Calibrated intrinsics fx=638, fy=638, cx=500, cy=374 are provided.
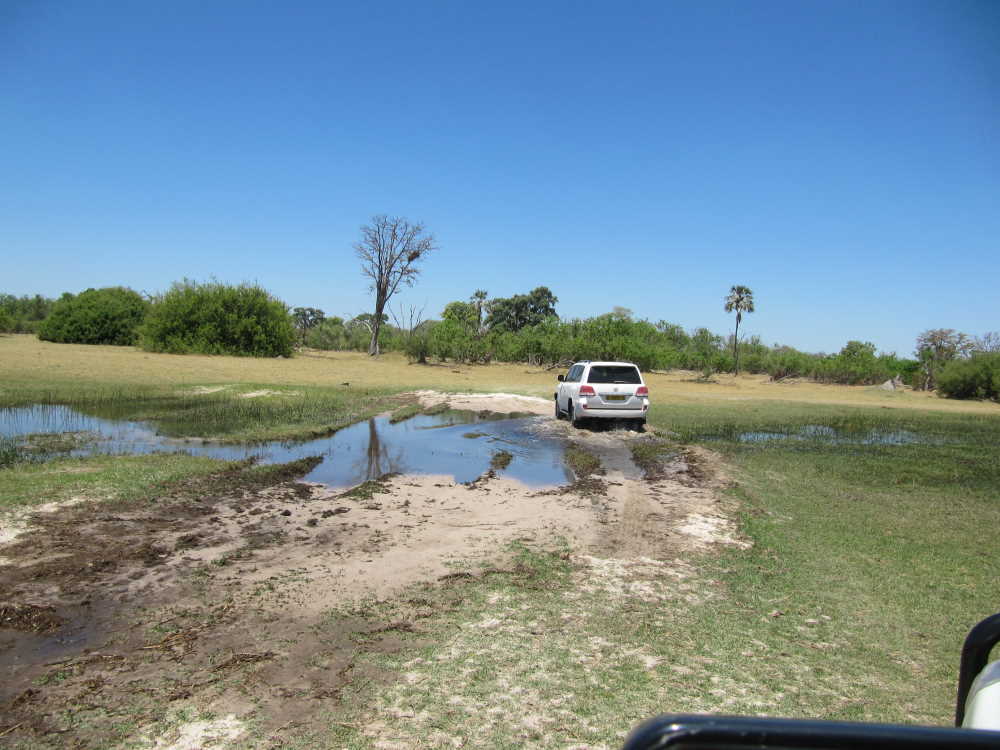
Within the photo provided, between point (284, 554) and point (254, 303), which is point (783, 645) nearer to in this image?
point (284, 554)

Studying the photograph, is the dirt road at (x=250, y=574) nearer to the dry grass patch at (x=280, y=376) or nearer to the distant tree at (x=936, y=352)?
the dry grass patch at (x=280, y=376)

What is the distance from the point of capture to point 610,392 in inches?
694

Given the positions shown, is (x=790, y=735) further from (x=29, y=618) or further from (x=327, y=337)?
(x=327, y=337)

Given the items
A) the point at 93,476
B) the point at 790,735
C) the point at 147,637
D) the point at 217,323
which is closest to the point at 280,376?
the point at 217,323

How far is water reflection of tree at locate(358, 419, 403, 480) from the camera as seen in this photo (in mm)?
11508

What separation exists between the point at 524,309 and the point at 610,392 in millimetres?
75978

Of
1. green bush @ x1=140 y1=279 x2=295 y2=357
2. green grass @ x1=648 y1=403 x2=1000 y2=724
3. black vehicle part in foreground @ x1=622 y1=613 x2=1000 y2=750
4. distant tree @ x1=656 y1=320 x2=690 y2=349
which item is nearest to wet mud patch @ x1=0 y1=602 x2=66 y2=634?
green grass @ x1=648 y1=403 x2=1000 y2=724

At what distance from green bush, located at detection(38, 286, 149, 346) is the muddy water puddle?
40.8 metres

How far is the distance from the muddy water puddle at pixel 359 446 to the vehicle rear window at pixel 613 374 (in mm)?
2196

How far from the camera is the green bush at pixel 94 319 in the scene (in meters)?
53.2

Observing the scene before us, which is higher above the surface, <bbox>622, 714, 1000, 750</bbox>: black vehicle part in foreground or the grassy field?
<bbox>622, 714, 1000, 750</bbox>: black vehicle part in foreground

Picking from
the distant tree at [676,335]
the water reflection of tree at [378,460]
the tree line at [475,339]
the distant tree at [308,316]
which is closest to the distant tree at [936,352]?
the tree line at [475,339]

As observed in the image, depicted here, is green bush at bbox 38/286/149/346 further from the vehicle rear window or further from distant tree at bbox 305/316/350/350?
the vehicle rear window

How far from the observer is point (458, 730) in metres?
3.64
